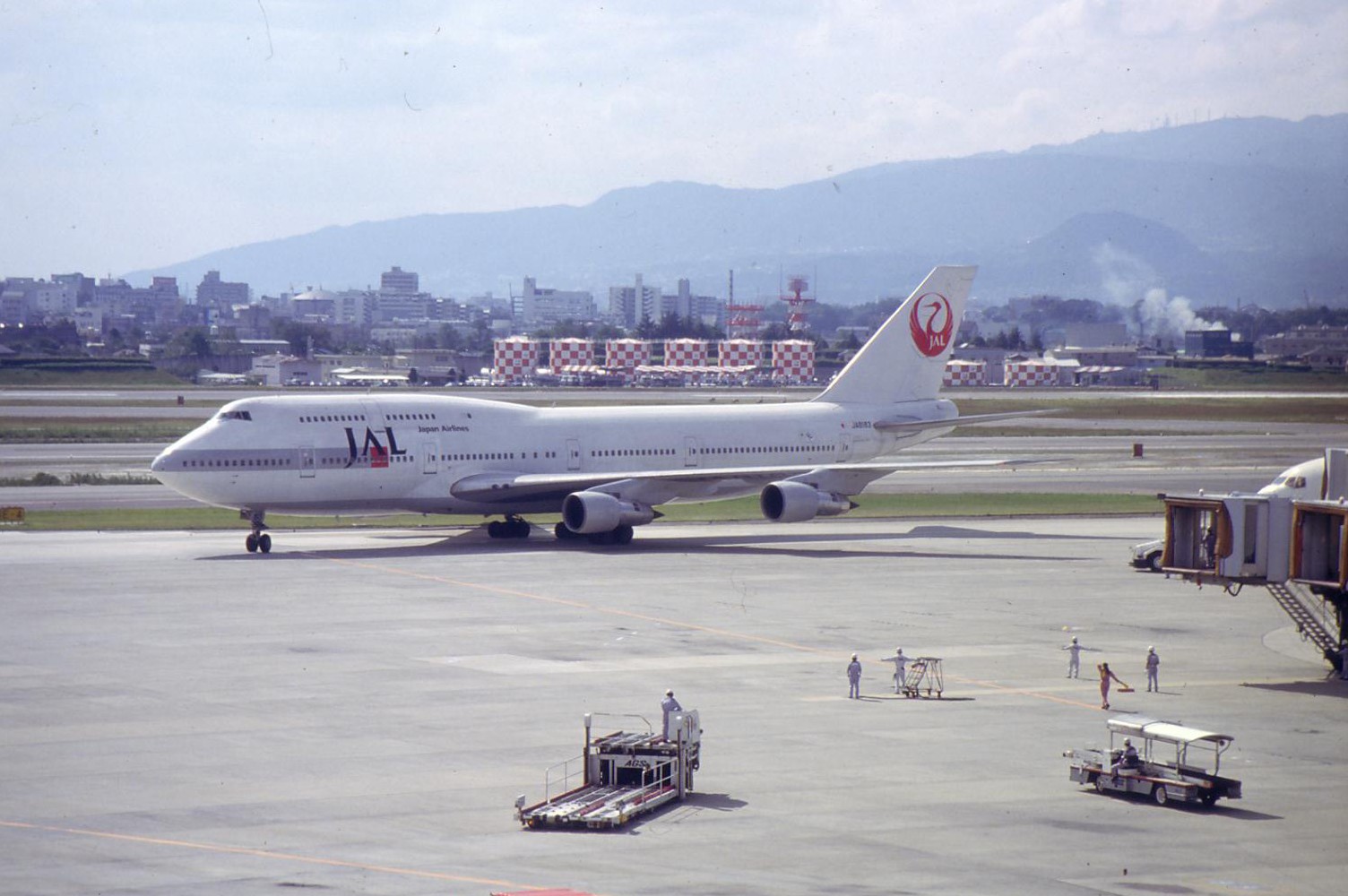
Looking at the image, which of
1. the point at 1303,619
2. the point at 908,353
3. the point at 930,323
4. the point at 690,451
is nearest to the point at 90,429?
the point at 690,451

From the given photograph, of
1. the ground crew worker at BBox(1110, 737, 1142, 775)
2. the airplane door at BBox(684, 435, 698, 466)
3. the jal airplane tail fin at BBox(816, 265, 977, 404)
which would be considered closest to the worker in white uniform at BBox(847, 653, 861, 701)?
the ground crew worker at BBox(1110, 737, 1142, 775)

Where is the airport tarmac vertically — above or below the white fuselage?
below

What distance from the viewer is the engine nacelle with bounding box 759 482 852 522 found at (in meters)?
54.2

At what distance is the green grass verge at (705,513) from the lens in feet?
193

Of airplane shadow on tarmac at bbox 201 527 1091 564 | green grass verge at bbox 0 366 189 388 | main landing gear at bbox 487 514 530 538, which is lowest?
airplane shadow on tarmac at bbox 201 527 1091 564

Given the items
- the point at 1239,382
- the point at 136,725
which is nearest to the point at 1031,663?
the point at 136,725

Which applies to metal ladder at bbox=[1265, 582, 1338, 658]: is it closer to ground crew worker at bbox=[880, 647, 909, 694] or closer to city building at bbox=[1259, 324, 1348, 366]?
ground crew worker at bbox=[880, 647, 909, 694]

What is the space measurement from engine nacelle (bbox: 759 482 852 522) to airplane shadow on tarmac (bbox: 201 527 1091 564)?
3.49ft

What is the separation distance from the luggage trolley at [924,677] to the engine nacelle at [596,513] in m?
20.7

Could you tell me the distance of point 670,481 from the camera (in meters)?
54.4

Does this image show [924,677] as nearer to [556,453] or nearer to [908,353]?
[556,453]

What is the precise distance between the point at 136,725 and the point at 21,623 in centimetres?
1171

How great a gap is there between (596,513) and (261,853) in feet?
107

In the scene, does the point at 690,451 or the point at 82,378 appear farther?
the point at 82,378
